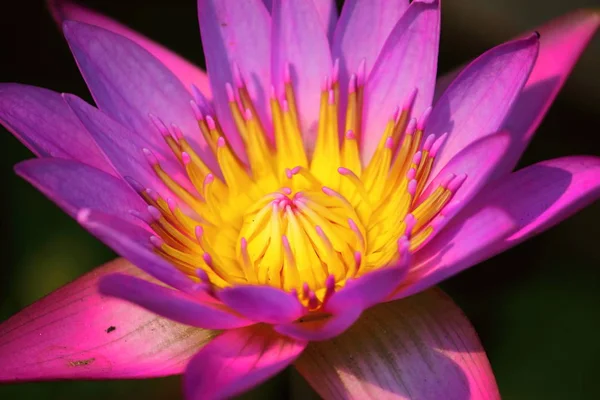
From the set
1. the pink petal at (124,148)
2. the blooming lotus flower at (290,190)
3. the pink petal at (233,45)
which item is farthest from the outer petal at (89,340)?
the pink petal at (233,45)

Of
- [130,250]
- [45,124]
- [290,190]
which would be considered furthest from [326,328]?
[45,124]

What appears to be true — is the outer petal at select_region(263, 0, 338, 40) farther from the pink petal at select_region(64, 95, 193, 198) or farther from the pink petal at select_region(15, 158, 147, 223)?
the pink petal at select_region(15, 158, 147, 223)

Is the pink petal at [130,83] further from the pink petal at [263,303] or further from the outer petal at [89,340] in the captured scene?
the pink petal at [263,303]

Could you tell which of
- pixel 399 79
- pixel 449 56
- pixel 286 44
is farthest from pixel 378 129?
pixel 449 56

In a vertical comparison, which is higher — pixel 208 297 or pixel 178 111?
pixel 178 111

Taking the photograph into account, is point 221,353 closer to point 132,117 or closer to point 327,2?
point 132,117

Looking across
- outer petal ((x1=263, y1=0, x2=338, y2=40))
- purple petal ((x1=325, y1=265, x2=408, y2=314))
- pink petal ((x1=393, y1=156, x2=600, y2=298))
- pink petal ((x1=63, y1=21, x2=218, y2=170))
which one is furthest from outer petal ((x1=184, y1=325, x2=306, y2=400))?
→ outer petal ((x1=263, y1=0, x2=338, y2=40))
